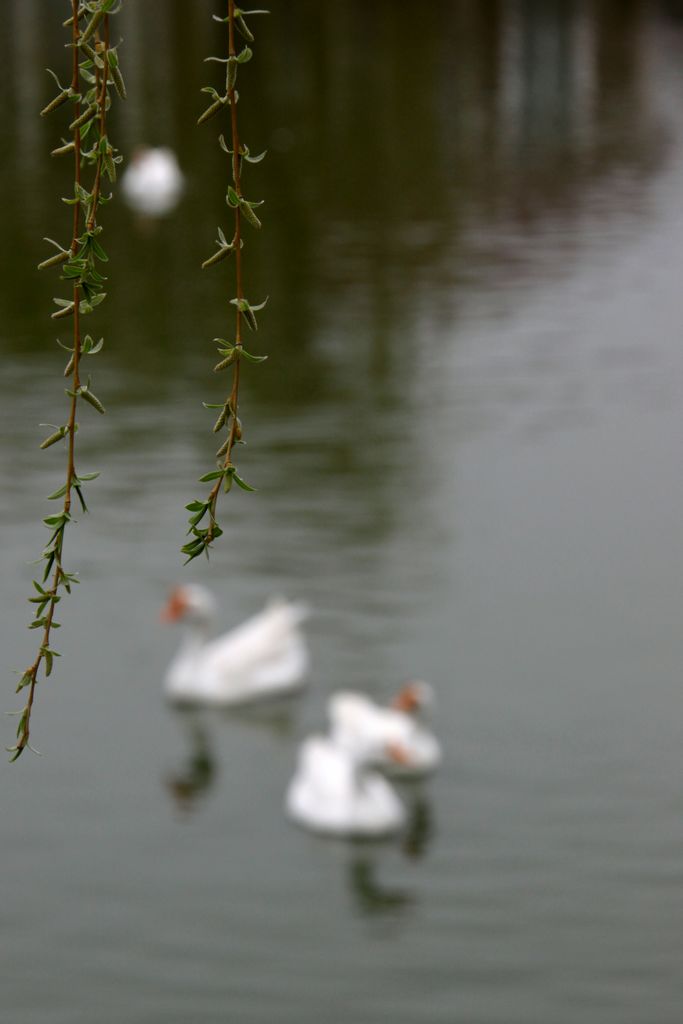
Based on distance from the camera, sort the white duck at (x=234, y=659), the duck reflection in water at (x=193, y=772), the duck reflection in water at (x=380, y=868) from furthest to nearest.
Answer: the white duck at (x=234, y=659)
the duck reflection in water at (x=193, y=772)
the duck reflection in water at (x=380, y=868)

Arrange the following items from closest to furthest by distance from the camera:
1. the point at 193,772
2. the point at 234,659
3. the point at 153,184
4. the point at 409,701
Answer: the point at 409,701 → the point at 193,772 → the point at 234,659 → the point at 153,184

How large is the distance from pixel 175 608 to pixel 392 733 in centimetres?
181

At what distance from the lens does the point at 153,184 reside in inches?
726

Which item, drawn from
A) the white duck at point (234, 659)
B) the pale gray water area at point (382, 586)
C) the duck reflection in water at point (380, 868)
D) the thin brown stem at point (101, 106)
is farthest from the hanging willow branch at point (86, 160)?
the white duck at point (234, 659)

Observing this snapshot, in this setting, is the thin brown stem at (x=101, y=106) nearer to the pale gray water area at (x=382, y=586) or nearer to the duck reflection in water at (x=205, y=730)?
the pale gray water area at (x=382, y=586)

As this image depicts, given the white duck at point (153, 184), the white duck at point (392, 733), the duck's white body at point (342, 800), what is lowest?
the duck's white body at point (342, 800)

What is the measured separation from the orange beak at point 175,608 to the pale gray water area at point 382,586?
262 millimetres

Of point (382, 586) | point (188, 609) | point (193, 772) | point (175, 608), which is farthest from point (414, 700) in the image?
point (382, 586)

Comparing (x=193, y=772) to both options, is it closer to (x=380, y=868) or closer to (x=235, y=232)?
(x=380, y=868)

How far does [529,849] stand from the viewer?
8195mm

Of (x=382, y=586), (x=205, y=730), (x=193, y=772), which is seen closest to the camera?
(x=193, y=772)

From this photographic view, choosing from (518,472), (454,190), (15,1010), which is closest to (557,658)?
(518,472)

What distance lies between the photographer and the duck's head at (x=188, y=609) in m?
9.61

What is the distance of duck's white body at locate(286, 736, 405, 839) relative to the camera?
28.0 ft
